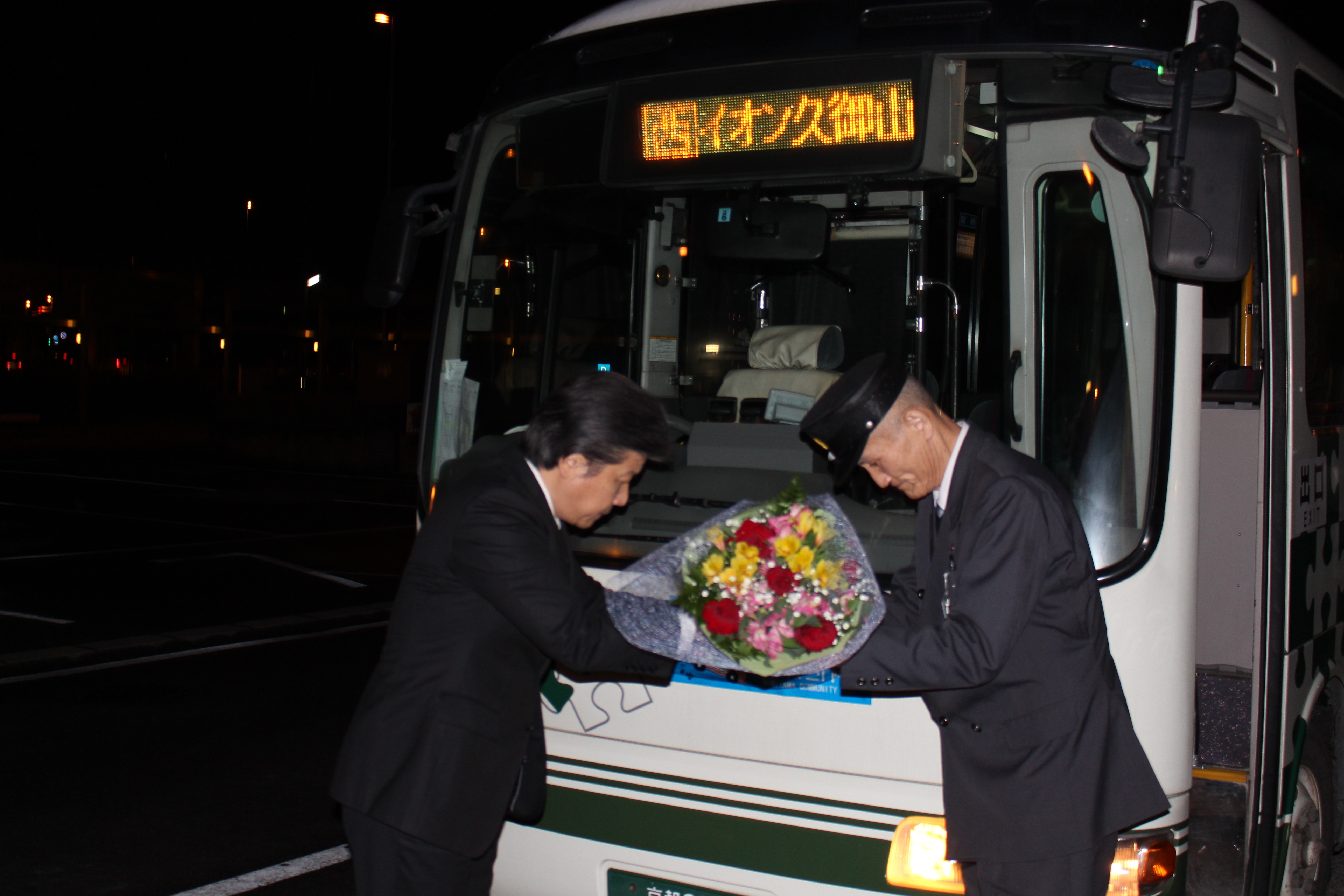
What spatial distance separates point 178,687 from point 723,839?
19.2ft

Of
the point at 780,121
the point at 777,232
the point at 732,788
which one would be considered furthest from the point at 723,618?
the point at 777,232

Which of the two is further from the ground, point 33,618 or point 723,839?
point 723,839

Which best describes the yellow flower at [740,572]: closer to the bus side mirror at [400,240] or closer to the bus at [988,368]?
the bus at [988,368]

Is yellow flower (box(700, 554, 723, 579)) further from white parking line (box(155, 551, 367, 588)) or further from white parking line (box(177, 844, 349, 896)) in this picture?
white parking line (box(155, 551, 367, 588))

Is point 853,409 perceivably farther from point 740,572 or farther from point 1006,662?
point 1006,662

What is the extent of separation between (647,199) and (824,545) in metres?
2.59

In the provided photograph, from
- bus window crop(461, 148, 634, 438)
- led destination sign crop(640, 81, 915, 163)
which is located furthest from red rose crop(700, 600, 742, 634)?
bus window crop(461, 148, 634, 438)

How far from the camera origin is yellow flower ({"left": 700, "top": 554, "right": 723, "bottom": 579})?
8.89 feet

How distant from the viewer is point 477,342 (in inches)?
182

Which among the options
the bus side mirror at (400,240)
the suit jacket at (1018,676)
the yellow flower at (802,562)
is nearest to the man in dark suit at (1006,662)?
the suit jacket at (1018,676)

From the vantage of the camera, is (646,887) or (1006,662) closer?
(1006,662)

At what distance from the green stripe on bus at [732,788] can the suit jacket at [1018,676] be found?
466mm

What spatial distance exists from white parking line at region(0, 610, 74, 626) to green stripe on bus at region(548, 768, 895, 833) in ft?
25.3

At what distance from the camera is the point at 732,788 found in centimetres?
346
